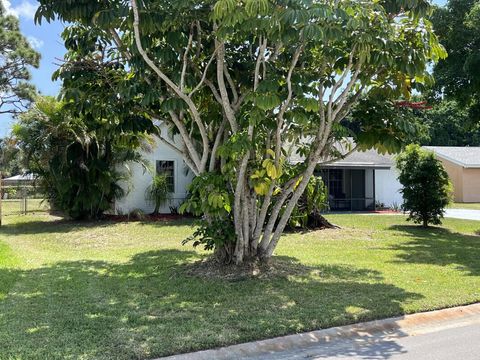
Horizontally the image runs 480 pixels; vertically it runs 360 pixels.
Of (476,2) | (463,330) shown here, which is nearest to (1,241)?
(463,330)

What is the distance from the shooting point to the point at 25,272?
29.9 feet

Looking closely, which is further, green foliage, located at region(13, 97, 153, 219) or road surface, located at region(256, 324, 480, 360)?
green foliage, located at region(13, 97, 153, 219)

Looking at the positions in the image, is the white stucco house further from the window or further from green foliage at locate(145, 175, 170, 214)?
green foliage at locate(145, 175, 170, 214)

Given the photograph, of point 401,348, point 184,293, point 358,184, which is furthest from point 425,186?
point 401,348

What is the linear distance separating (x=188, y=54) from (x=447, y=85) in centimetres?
942

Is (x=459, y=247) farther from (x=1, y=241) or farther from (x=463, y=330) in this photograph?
(x=1, y=241)

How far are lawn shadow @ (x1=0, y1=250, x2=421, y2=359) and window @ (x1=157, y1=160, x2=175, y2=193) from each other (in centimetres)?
1150

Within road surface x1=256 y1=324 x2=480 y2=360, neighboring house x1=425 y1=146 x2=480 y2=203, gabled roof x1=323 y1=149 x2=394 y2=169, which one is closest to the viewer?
road surface x1=256 y1=324 x2=480 y2=360

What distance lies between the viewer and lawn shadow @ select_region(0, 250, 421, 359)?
513cm

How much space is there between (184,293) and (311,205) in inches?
362

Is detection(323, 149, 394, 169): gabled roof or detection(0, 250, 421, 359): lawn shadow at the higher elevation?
detection(323, 149, 394, 169): gabled roof

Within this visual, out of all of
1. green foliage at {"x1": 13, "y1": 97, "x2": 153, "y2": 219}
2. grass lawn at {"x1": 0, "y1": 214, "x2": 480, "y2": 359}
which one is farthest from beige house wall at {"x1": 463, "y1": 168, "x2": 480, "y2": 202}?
green foliage at {"x1": 13, "y1": 97, "x2": 153, "y2": 219}

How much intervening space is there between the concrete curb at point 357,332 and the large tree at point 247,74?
277 cm

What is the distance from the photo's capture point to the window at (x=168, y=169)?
20.9 meters
